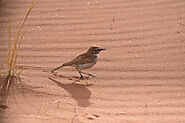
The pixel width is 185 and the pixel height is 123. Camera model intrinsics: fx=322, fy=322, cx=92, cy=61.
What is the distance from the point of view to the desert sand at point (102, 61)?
429 cm

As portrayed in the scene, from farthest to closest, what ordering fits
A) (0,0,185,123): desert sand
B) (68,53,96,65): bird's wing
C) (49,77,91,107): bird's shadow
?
(68,53,96,65): bird's wing → (49,77,91,107): bird's shadow → (0,0,185,123): desert sand

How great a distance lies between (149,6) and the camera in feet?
24.1

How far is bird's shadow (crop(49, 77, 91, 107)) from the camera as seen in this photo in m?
4.53

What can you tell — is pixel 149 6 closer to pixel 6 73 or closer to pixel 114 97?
pixel 114 97

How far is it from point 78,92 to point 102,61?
1164 mm

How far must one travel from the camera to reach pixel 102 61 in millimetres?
5781

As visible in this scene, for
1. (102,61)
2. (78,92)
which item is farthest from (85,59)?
(102,61)

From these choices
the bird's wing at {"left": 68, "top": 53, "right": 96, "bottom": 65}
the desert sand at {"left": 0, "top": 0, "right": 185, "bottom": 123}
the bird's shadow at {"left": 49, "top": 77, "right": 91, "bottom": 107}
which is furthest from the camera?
the bird's wing at {"left": 68, "top": 53, "right": 96, "bottom": 65}

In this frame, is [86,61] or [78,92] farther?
[86,61]

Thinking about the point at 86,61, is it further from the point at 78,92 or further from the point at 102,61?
the point at 102,61

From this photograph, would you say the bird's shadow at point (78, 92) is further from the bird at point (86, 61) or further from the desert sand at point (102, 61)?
the bird at point (86, 61)

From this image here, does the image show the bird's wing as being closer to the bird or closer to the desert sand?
the bird

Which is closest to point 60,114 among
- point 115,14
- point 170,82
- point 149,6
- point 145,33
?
point 170,82

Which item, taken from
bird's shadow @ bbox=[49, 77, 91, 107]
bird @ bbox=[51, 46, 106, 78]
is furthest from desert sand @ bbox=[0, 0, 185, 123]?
bird @ bbox=[51, 46, 106, 78]
